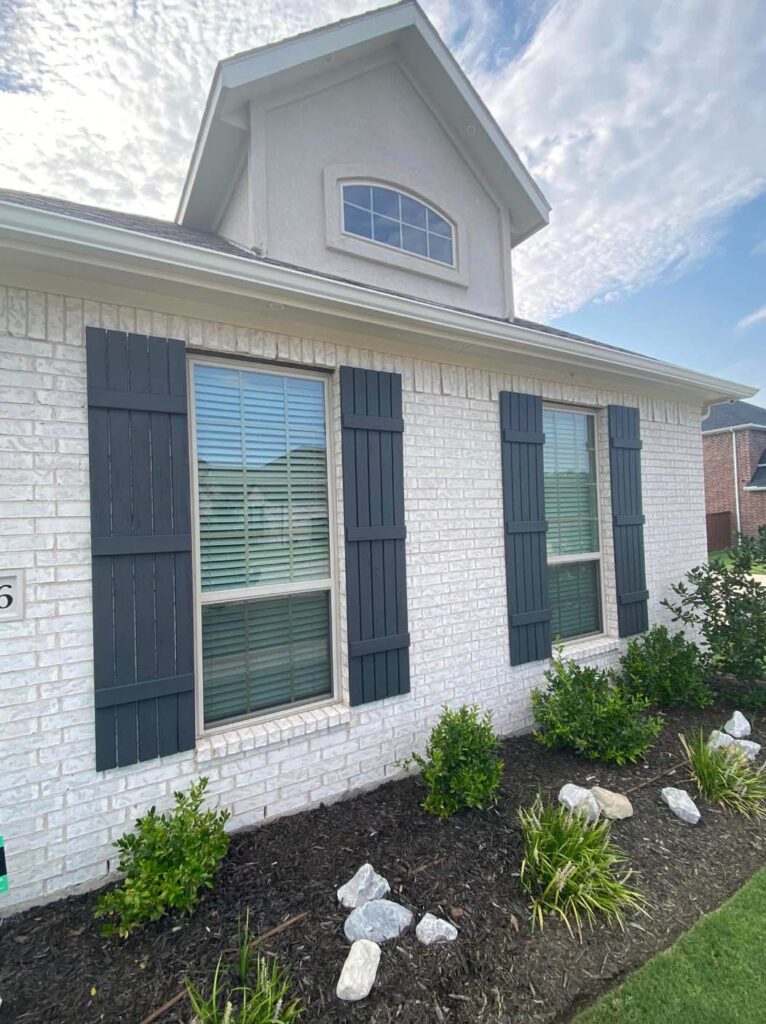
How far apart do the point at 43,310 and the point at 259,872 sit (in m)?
2.98

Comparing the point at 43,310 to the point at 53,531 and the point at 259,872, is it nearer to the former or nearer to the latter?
the point at 53,531

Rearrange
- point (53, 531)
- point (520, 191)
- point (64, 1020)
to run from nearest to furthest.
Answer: point (64, 1020), point (53, 531), point (520, 191)

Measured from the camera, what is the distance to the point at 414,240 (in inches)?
173

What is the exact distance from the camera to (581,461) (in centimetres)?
472

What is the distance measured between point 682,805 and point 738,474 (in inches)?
788

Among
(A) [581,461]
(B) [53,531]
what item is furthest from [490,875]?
(A) [581,461]

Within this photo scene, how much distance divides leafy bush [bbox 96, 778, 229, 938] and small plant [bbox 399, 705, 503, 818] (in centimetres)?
122

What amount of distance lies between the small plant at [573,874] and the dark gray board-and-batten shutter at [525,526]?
1.52 metres

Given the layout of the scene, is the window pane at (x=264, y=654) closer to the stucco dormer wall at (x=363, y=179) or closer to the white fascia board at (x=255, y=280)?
the white fascia board at (x=255, y=280)

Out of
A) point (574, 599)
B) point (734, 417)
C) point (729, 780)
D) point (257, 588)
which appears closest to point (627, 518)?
point (574, 599)

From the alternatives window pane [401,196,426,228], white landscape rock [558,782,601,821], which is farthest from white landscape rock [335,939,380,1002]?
window pane [401,196,426,228]

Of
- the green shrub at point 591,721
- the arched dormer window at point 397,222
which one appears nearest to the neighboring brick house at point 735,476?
the green shrub at point 591,721

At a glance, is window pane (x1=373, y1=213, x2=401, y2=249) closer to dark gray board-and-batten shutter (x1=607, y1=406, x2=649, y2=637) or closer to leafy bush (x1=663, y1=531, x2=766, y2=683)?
dark gray board-and-batten shutter (x1=607, y1=406, x2=649, y2=637)

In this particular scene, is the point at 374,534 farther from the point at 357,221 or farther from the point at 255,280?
the point at 357,221
